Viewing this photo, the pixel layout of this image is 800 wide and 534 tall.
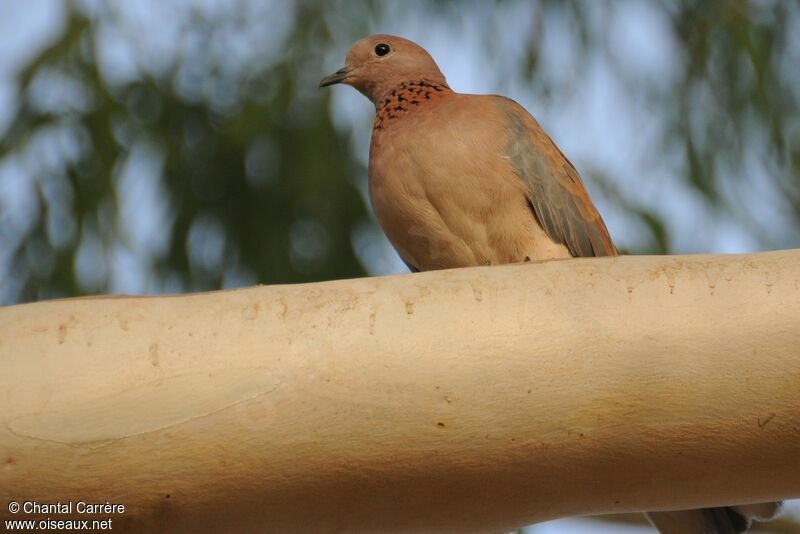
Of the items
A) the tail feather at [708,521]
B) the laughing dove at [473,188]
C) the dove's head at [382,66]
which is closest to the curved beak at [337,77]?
the dove's head at [382,66]

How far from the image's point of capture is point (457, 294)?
2.34m

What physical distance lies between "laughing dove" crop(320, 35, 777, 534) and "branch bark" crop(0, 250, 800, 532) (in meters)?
1.09

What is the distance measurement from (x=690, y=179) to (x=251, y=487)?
2375 mm

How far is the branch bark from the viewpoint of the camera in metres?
2.20

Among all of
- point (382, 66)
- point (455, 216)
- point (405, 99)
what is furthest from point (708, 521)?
point (382, 66)

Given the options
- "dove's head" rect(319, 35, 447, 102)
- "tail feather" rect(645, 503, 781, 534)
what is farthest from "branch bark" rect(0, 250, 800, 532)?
"dove's head" rect(319, 35, 447, 102)

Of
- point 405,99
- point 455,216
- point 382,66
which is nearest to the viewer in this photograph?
point 455,216

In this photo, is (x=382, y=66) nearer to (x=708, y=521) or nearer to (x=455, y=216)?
(x=455, y=216)

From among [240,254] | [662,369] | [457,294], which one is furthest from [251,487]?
[240,254]

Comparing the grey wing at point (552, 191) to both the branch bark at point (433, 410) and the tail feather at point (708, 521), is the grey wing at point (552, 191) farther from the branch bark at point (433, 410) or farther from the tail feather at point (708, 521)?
the branch bark at point (433, 410)

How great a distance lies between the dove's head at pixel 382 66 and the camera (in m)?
3.98

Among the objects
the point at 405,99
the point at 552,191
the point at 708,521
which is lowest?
the point at 708,521

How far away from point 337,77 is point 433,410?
6.87ft

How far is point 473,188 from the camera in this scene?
3410 mm
